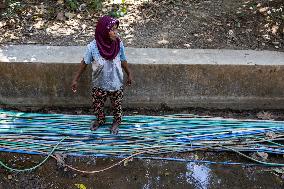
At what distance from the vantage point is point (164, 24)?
5.55 meters

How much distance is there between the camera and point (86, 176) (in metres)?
4.21

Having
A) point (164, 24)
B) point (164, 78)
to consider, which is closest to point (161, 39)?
point (164, 24)

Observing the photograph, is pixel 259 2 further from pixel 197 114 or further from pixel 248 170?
pixel 248 170

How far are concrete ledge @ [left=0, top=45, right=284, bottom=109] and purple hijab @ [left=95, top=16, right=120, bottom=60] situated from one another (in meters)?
0.65

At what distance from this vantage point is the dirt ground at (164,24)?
5250mm

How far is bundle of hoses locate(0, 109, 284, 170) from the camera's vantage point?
4.47 metres

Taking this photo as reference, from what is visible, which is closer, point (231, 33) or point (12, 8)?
point (231, 33)

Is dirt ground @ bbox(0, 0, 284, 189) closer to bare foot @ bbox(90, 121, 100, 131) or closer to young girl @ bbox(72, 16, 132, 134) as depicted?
bare foot @ bbox(90, 121, 100, 131)

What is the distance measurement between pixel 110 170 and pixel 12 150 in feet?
3.94

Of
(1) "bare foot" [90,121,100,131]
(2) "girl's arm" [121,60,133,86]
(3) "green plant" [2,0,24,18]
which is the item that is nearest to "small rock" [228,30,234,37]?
(2) "girl's arm" [121,60,133,86]

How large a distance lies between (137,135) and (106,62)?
107 cm

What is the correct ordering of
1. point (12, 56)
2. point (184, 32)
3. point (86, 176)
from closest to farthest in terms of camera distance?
point (86, 176)
point (12, 56)
point (184, 32)

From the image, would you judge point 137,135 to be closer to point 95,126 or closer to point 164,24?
point 95,126

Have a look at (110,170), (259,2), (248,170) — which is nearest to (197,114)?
(248,170)
